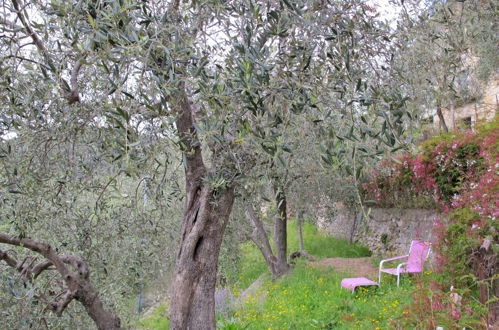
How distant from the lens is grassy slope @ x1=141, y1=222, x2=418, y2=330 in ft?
23.0

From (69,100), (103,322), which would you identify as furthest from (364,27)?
(103,322)

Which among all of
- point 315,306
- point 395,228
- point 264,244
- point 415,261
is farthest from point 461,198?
point 264,244

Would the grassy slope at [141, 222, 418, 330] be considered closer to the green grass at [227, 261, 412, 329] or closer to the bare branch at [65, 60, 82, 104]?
the green grass at [227, 261, 412, 329]

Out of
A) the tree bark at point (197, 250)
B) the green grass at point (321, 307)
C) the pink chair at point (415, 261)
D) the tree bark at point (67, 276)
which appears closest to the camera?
the tree bark at point (67, 276)

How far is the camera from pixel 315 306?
27.0 feet

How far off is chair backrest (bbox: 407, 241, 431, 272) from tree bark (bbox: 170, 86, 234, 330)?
18.0 feet

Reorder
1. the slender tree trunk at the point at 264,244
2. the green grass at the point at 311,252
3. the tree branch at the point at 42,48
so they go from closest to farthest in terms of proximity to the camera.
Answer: the tree branch at the point at 42,48 → the slender tree trunk at the point at 264,244 → the green grass at the point at 311,252

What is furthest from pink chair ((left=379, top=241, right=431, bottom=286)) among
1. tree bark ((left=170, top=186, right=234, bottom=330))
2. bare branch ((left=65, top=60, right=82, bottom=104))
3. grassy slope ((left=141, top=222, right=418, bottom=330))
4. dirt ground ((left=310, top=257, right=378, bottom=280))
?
bare branch ((left=65, top=60, right=82, bottom=104))

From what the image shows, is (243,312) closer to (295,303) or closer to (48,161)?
(295,303)

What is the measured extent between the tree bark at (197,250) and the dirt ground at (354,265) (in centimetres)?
658

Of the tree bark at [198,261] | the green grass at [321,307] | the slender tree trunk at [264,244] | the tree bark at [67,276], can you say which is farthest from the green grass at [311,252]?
the tree bark at [67,276]

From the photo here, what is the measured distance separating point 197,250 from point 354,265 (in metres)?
8.46

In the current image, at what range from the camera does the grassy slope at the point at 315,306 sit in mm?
7008

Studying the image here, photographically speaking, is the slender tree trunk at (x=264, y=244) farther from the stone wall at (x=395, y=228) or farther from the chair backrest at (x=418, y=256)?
the chair backrest at (x=418, y=256)
